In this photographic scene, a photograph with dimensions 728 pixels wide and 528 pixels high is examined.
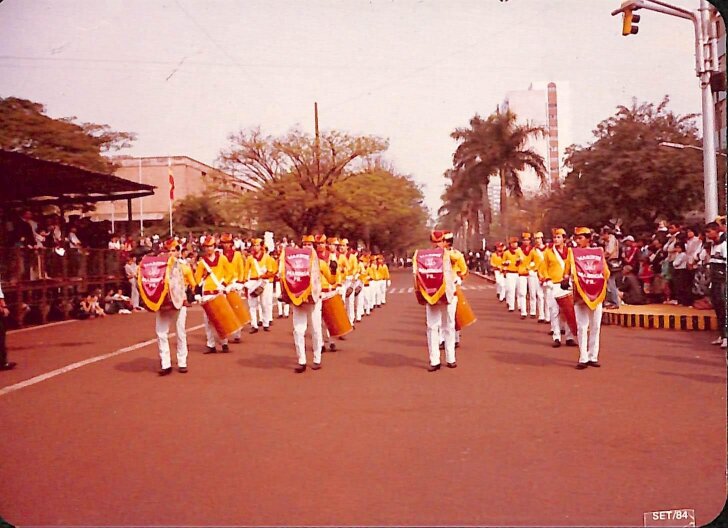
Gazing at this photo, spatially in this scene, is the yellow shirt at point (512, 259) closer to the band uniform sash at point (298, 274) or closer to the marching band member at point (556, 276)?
the marching band member at point (556, 276)

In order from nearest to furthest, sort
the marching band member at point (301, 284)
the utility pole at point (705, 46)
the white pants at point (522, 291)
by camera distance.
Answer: the utility pole at point (705, 46)
the marching band member at point (301, 284)
the white pants at point (522, 291)

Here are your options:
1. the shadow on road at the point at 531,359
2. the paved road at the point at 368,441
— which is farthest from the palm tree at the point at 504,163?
the paved road at the point at 368,441

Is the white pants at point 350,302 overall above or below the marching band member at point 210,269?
below

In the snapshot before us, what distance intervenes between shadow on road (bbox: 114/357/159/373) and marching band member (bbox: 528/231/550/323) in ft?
27.0

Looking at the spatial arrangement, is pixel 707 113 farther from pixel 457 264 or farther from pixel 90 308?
pixel 90 308

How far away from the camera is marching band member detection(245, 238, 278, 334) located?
1440 cm

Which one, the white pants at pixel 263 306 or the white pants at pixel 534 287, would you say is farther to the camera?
the white pants at pixel 534 287

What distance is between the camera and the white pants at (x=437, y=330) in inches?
373

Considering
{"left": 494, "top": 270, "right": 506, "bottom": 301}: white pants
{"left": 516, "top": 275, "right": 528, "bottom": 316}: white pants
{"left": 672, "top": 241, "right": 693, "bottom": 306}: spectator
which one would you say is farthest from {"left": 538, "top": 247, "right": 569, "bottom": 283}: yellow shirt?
{"left": 494, "top": 270, "right": 506, "bottom": 301}: white pants

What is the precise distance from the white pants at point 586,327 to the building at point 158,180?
5.28m

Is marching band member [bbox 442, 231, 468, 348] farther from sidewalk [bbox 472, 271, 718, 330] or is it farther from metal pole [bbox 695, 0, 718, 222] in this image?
sidewalk [bbox 472, 271, 718, 330]

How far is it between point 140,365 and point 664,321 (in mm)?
8788

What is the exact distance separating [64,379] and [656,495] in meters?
7.24

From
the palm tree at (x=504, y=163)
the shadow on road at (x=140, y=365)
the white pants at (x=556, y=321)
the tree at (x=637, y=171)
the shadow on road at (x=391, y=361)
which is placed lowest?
the shadow on road at (x=391, y=361)
